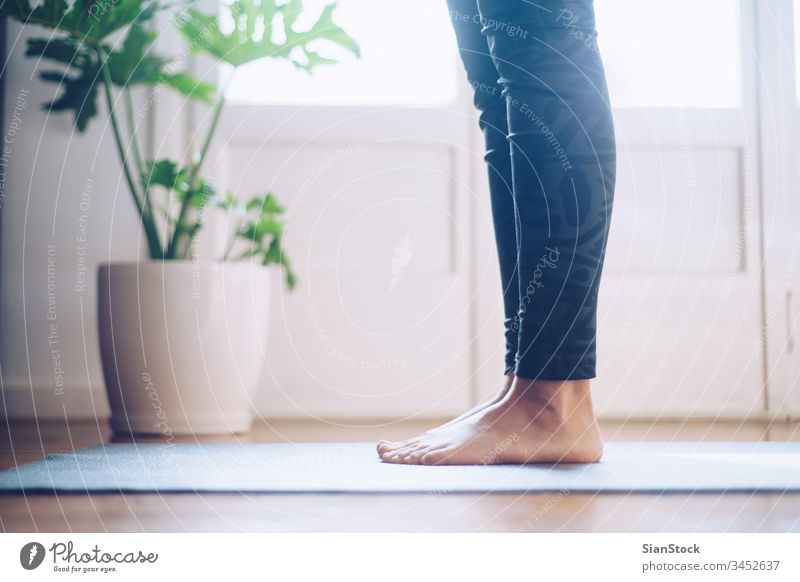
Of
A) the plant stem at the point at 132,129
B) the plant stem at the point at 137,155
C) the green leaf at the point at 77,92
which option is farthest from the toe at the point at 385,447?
the green leaf at the point at 77,92

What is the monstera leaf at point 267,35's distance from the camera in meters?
1.05

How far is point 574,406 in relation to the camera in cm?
63

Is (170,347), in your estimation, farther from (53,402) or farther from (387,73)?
(387,73)

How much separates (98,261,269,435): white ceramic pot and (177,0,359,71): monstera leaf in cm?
30

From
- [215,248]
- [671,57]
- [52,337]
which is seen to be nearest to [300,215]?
[215,248]

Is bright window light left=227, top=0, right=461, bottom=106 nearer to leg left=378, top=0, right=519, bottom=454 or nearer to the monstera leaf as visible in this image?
the monstera leaf

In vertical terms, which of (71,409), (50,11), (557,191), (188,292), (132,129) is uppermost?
(50,11)

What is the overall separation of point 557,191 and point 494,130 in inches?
6.1

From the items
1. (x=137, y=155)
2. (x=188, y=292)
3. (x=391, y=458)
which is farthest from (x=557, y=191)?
(x=137, y=155)

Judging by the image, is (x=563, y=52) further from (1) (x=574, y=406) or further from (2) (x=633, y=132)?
(2) (x=633, y=132)

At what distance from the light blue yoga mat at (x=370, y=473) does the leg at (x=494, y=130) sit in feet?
0.44

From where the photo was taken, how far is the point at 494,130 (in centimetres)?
74

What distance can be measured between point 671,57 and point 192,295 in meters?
0.88

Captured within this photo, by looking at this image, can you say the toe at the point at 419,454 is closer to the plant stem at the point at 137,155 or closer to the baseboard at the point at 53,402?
the plant stem at the point at 137,155
